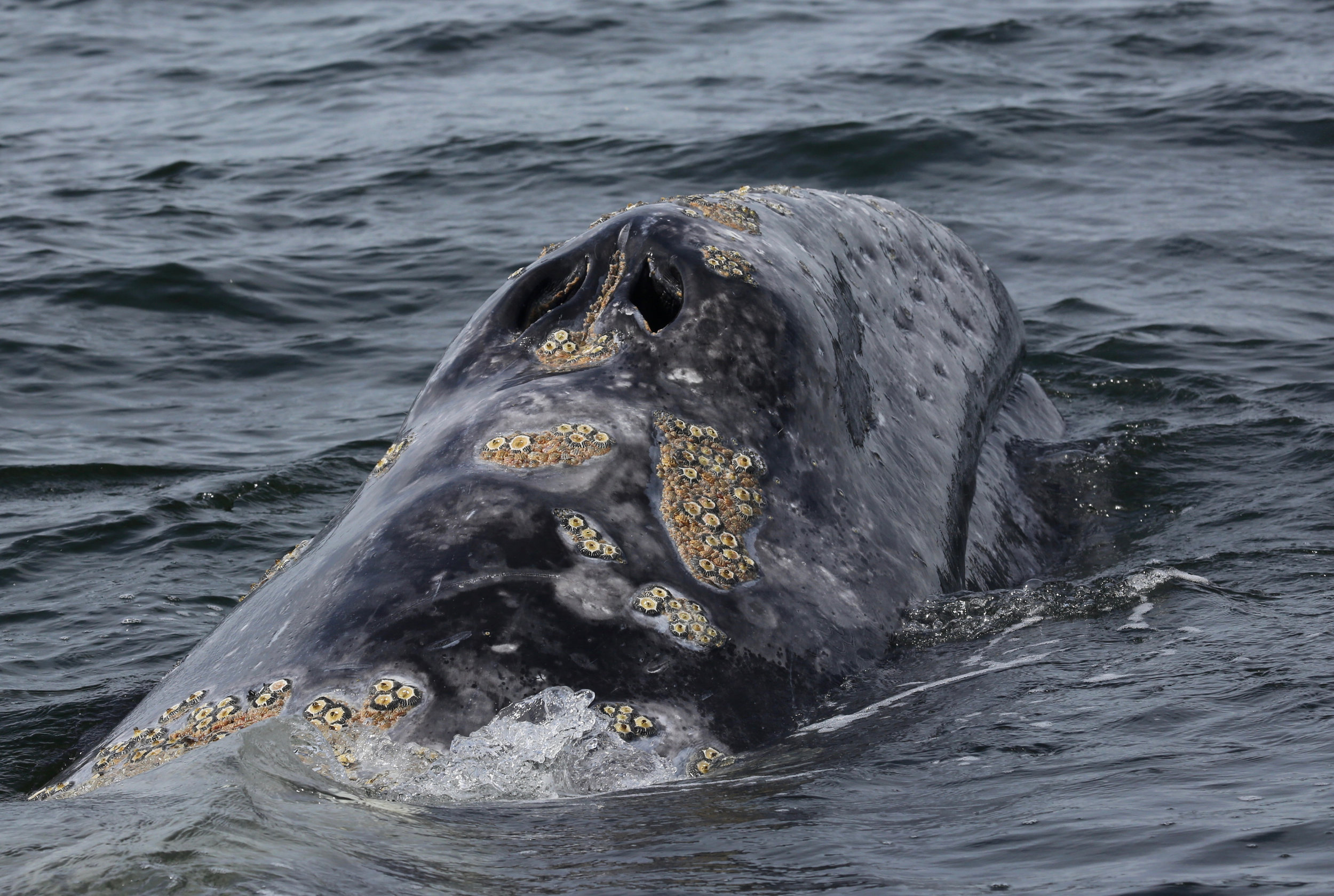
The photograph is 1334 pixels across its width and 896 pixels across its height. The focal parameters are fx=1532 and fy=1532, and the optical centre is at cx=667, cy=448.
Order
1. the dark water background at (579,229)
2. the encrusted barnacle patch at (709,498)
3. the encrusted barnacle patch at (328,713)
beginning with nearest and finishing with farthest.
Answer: the dark water background at (579,229)
the encrusted barnacle patch at (328,713)
the encrusted barnacle patch at (709,498)

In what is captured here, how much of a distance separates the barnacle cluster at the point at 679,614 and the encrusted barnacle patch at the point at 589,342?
38.2 inches

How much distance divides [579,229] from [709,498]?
1019 cm

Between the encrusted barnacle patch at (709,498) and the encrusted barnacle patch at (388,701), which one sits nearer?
the encrusted barnacle patch at (388,701)

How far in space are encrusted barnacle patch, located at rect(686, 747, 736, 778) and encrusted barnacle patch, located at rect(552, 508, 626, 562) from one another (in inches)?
24.7

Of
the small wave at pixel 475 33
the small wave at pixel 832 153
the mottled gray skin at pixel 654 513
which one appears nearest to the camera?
the mottled gray skin at pixel 654 513

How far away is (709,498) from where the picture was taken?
4.69 meters

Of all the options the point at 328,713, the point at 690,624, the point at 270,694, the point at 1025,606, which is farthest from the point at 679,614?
the point at 1025,606

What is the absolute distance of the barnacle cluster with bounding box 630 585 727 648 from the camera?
430 centimetres

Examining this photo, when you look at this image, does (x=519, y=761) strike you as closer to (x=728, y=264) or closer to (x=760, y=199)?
(x=728, y=264)

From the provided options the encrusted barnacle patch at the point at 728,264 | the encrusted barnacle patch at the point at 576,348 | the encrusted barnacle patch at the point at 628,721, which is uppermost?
the encrusted barnacle patch at the point at 728,264

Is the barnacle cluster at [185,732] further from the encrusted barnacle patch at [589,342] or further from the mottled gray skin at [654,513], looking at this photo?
the encrusted barnacle patch at [589,342]

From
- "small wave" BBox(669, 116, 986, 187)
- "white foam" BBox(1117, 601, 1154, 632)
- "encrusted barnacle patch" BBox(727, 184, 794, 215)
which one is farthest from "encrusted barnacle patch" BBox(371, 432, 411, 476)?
"small wave" BBox(669, 116, 986, 187)

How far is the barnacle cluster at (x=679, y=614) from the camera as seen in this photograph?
430 centimetres

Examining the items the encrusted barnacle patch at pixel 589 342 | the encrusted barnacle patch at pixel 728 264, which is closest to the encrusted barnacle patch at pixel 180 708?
the encrusted barnacle patch at pixel 589 342
